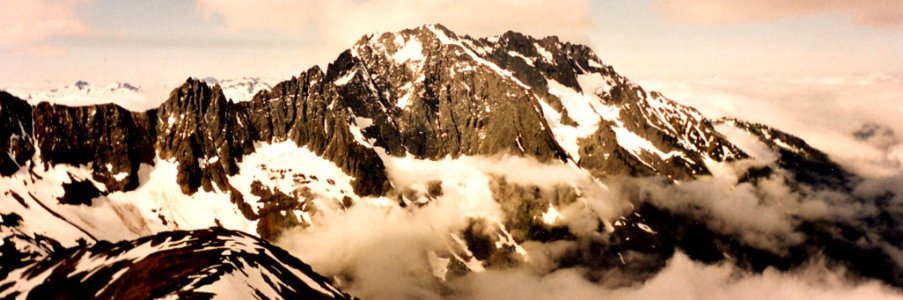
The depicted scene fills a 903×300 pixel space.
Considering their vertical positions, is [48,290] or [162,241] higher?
[162,241]

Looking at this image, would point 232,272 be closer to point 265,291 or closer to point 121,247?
point 265,291

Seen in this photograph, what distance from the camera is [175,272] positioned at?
3585 inches

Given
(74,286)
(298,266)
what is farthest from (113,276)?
(298,266)

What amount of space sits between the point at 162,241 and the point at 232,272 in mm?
35391

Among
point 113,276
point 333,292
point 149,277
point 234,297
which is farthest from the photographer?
point 333,292

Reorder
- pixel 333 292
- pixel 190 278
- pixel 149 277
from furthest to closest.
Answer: pixel 333 292
pixel 149 277
pixel 190 278

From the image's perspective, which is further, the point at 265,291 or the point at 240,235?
the point at 240,235

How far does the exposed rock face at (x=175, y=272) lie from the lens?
84.5m

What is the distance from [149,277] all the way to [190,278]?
11617mm

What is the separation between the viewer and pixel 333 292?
11012 cm

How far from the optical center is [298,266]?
4751 inches

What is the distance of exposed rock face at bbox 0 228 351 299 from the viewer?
84.5 meters

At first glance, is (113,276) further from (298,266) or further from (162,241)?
(298,266)

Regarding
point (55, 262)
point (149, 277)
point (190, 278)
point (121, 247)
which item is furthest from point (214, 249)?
point (55, 262)
